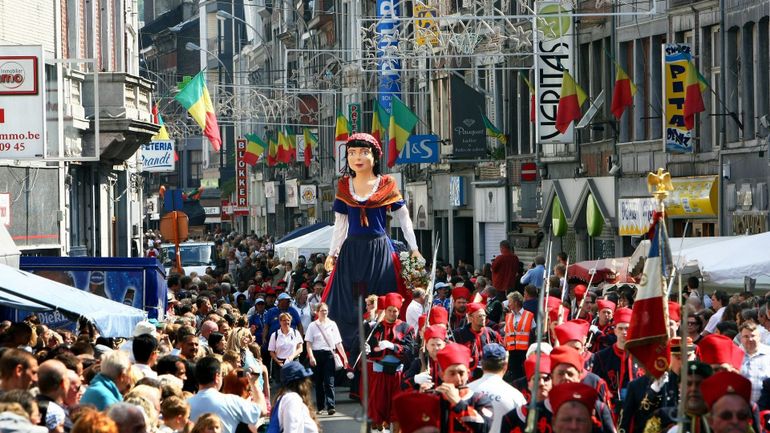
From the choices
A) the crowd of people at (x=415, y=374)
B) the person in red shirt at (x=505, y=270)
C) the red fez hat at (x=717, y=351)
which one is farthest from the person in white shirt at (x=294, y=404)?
the person in red shirt at (x=505, y=270)

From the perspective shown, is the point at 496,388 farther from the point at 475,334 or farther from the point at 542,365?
the point at 475,334

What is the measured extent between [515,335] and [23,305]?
565cm

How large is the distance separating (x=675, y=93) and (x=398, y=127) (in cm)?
1314

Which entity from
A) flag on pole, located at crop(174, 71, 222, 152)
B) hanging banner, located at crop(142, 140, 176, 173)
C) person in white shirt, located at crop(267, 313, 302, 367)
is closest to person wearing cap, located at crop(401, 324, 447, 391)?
person in white shirt, located at crop(267, 313, 302, 367)

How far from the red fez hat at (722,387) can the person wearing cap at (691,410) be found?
7 centimetres

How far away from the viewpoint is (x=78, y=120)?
109 feet

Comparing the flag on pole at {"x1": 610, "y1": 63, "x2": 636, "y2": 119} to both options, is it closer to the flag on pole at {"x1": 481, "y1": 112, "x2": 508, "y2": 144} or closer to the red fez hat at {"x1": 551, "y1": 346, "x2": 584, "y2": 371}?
the flag on pole at {"x1": 481, "y1": 112, "x2": 508, "y2": 144}

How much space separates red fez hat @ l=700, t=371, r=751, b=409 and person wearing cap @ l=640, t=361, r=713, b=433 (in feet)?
0.23

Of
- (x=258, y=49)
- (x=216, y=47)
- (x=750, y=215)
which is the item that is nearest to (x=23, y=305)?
(x=750, y=215)

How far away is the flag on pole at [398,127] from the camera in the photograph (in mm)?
41062

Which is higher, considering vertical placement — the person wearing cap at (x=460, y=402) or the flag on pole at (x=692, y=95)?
the flag on pole at (x=692, y=95)

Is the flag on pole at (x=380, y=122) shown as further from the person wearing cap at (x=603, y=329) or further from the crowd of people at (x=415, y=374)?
the person wearing cap at (x=603, y=329)

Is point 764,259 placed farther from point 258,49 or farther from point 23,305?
point 258,49

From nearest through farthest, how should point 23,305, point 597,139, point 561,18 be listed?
point 23,305 → point 561,18 → point 597,139
